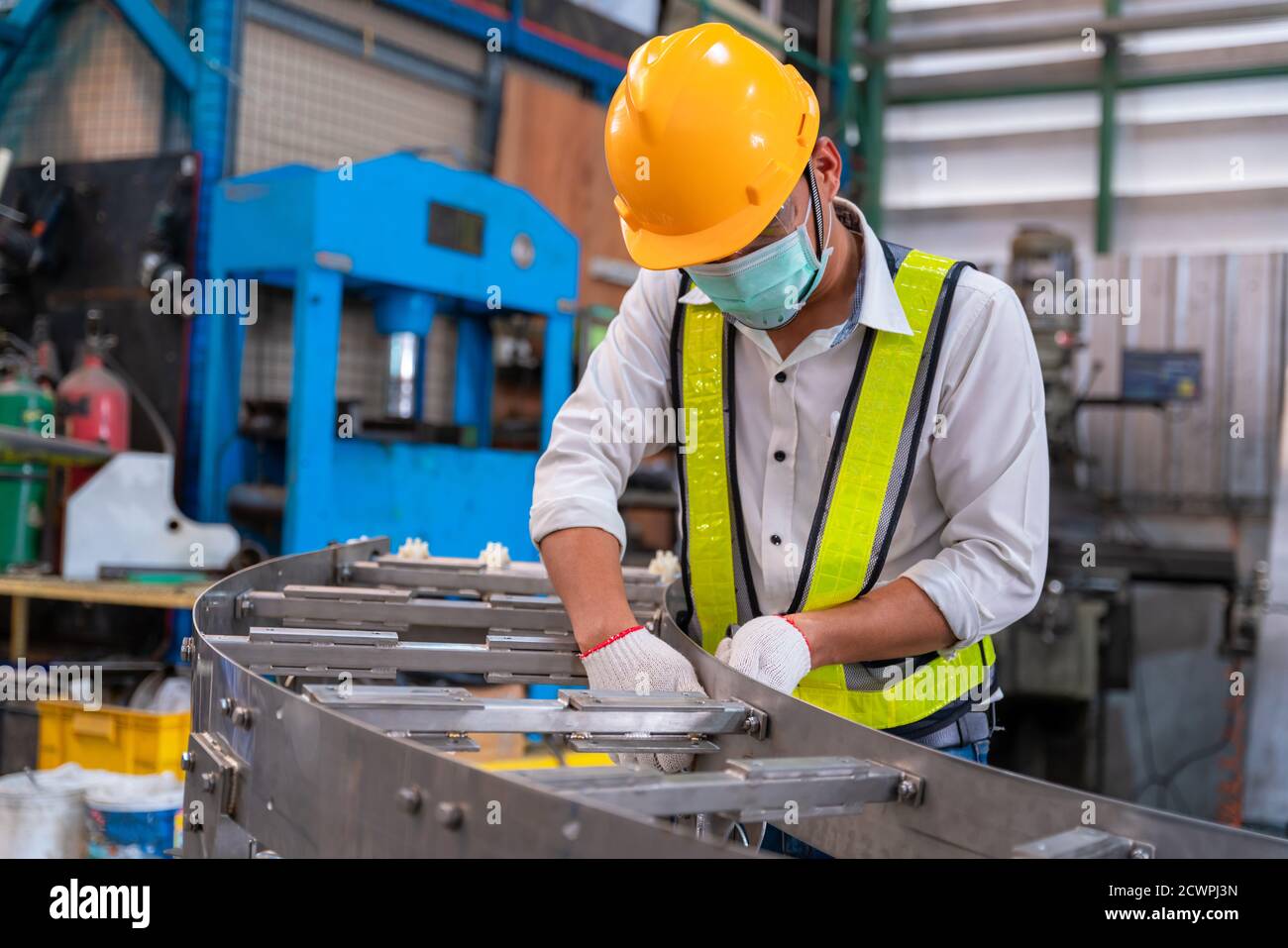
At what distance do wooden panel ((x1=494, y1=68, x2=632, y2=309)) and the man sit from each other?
4465 millimetres

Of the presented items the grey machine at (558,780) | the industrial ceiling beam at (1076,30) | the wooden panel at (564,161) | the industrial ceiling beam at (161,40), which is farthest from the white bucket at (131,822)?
the industrial ceiling beam at (1076,30)

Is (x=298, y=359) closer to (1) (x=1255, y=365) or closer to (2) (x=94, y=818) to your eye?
(2) (x=94, y=818)

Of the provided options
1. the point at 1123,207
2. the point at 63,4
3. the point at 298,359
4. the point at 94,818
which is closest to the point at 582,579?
the point at 94,818

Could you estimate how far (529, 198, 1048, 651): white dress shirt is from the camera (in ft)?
4.97

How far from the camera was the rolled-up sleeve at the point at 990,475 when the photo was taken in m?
1.50

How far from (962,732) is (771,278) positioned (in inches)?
25.0

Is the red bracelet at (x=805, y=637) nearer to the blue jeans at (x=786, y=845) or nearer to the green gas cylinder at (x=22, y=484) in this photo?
the blue jeans at (x=786, y=845)

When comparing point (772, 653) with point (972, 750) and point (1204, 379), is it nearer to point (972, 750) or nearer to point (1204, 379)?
point (972, 750)

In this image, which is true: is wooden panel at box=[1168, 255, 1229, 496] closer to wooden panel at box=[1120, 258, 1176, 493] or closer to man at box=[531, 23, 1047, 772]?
wooden panel at box=[1120, 258, 1176, 493]

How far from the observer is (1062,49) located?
8594 mm

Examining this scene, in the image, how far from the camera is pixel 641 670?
137cm

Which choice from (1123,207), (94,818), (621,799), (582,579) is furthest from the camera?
(1123,207)

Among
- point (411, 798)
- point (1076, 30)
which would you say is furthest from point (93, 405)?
point (1076, 30)
